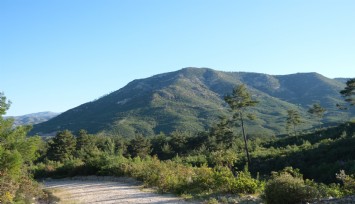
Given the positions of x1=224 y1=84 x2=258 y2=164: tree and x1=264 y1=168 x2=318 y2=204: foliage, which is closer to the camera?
x1=264 y1=168 x2=318 y2=204: foliage

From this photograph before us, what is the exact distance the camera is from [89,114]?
192750 mm

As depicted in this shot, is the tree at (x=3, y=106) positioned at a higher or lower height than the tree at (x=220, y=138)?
higher

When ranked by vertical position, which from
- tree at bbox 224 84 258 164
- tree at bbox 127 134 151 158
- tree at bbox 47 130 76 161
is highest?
tree at bbox 224 84 258 164

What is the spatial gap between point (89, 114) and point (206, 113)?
6687cm

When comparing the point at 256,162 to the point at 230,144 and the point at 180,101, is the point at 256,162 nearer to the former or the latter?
the point at 230,144

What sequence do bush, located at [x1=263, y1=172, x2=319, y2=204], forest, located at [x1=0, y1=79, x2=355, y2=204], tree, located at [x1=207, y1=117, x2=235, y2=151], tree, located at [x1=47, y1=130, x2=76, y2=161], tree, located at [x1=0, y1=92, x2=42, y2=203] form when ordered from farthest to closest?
tree, located at [x1=207, y1=117, x2=235, y2=151] → tree, located at [x1=47, y1=130, x2=76, y2=161] → tree, located at [x1=0, y1=92, x2=42, y2=203] → forest, located at [x1=0, y1=79, x2=355, y2=204] → bush, located at [x1=263, y1=172, x2=319, y2=204]

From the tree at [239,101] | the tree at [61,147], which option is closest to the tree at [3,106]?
the tree at [239,101]

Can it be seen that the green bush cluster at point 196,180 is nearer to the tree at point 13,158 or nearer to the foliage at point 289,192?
the foliage at point 289,192

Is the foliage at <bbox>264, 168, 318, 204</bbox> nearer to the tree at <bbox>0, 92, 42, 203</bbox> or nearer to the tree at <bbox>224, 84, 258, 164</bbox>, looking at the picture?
the tree at <bbox>0, 92, 42, 203</bbox>

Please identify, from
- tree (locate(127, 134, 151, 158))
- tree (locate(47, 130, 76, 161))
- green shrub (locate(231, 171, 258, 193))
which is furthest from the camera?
tree (locate(127, 134, 151, 158))

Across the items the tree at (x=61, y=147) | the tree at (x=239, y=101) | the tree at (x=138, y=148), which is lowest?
the tree at (x=138, y=148)

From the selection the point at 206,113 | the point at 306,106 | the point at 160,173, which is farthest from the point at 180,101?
the point at 160,173

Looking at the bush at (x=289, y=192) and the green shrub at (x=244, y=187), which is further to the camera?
the green shrub at (x=244, y=187)

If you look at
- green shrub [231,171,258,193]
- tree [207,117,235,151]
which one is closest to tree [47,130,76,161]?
tree [207,117,235,151]
